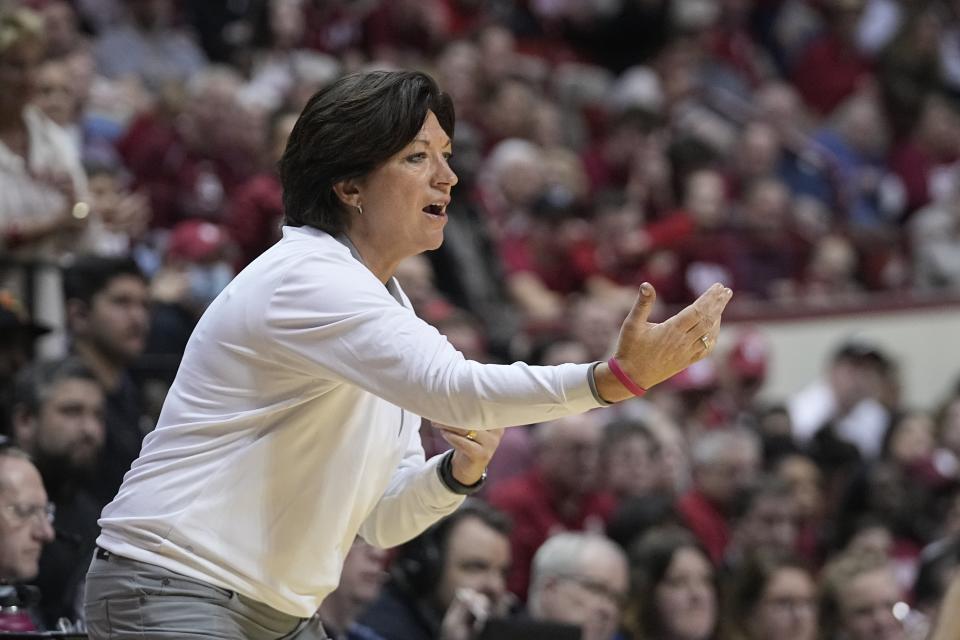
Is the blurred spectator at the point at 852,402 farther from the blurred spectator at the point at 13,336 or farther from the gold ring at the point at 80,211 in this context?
the blurred spectator at the point at 13,336

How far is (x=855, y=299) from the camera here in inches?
397

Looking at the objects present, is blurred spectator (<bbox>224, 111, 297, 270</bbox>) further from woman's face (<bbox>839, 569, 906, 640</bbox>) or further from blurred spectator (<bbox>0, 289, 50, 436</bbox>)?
woman's face (<bbox>839, 569, 906, 640</bbox>)

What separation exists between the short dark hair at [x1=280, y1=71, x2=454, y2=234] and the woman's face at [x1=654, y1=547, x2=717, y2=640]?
2.80 metres

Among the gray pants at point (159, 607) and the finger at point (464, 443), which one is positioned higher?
the finger at point (464, 443)

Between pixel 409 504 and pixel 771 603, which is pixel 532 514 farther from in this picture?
pixel 409 504

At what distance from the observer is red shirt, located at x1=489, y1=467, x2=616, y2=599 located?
6.04m

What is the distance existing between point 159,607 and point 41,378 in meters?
2.30

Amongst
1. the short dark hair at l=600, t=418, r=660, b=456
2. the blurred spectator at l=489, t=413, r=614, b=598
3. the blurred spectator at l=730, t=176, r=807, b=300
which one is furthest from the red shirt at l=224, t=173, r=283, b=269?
the blurred spectator at l=730, t=176, r=807, b=300

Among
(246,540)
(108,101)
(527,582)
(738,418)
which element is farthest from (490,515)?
(108,101)

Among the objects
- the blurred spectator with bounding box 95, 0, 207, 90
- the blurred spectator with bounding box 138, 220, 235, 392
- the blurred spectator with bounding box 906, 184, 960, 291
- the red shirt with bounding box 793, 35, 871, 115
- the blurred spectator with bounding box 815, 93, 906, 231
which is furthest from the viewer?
the red shirt with bounding box 793, 35, 871, 115

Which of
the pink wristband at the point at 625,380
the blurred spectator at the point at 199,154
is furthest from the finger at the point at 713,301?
the blurred spectator at the point at 199,154

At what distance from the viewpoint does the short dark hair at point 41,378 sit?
4.89 meters

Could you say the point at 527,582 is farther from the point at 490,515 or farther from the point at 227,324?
the point at 227,324

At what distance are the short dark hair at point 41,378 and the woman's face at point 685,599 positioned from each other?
1898mm
